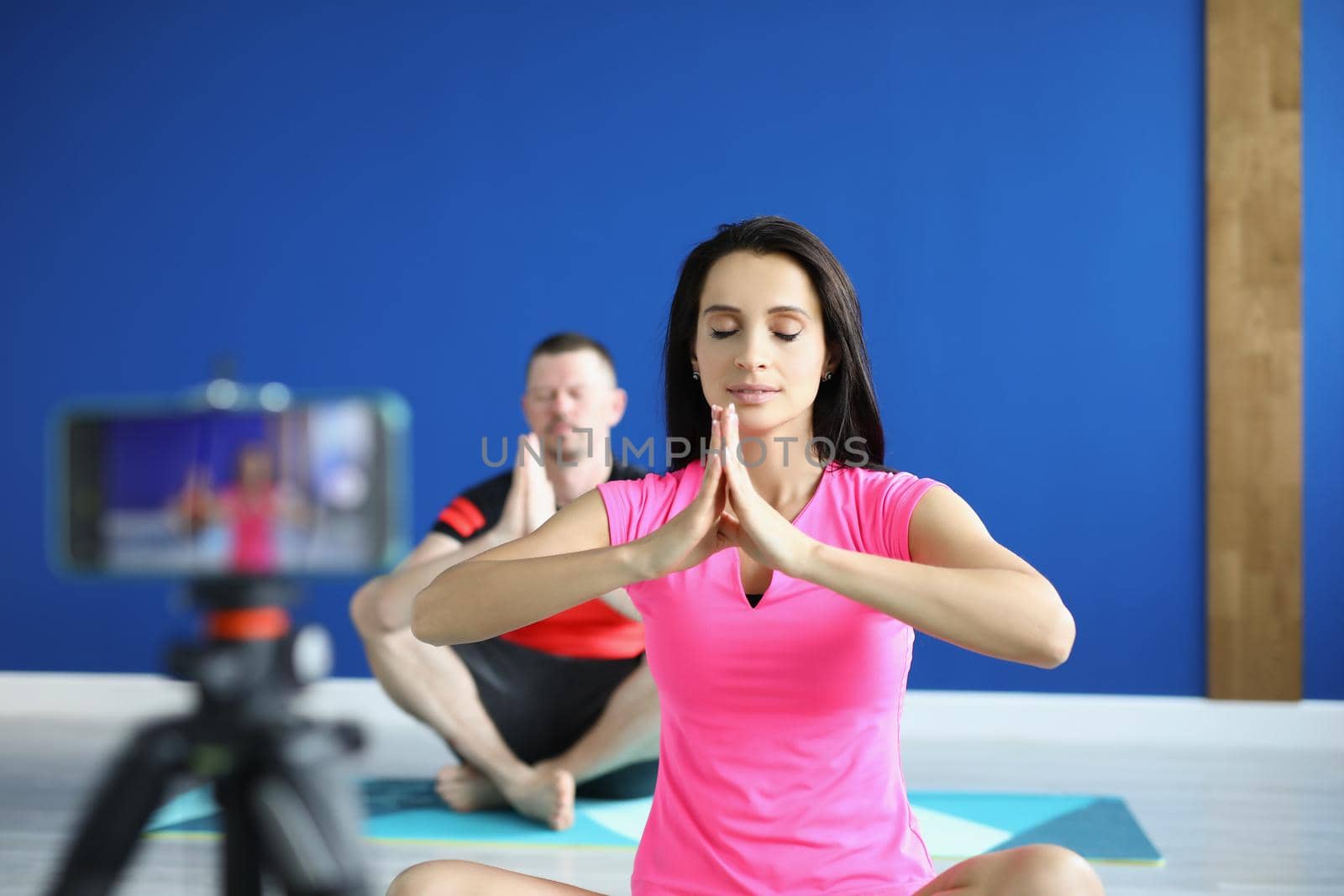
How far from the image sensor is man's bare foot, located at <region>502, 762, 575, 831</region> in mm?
2725

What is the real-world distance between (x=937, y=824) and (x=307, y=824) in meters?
2.45

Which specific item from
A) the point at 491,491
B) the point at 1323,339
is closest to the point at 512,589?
the point at 491,491

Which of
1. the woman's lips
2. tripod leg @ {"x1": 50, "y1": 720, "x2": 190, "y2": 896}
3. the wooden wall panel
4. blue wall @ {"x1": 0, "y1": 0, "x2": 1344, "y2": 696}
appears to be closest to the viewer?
tripod leg @ {"x1": 50, "y1": 720, "x2": 190, "y2": 896}

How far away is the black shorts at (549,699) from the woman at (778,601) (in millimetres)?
1500

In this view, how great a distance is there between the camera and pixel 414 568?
9.18ft

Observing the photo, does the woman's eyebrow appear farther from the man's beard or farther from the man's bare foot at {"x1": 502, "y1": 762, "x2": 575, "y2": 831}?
the man's bare foot at {"x1": 502, "y1": 762, "x2": 575, "y2": 831}

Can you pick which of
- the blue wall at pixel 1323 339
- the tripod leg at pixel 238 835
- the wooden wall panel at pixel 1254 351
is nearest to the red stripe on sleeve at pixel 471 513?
the tripod leg at pixel 238 835

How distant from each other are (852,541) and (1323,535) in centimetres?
334

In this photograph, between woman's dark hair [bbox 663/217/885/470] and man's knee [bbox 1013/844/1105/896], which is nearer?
man's knee [bbox 1013/844/1105/896]

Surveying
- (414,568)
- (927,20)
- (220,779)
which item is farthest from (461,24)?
(220,779)

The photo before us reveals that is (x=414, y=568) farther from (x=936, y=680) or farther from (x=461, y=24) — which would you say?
(x=461, y=24)

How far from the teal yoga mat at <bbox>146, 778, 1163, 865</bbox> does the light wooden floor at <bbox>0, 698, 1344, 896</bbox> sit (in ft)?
0.20

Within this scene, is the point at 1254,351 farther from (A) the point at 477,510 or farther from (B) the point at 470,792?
(B) the point at 470,792

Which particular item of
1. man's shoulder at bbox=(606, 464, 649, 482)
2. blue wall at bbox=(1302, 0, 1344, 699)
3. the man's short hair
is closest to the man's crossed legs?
man's shoulder at bbox=(606, 464, 649, 482)
